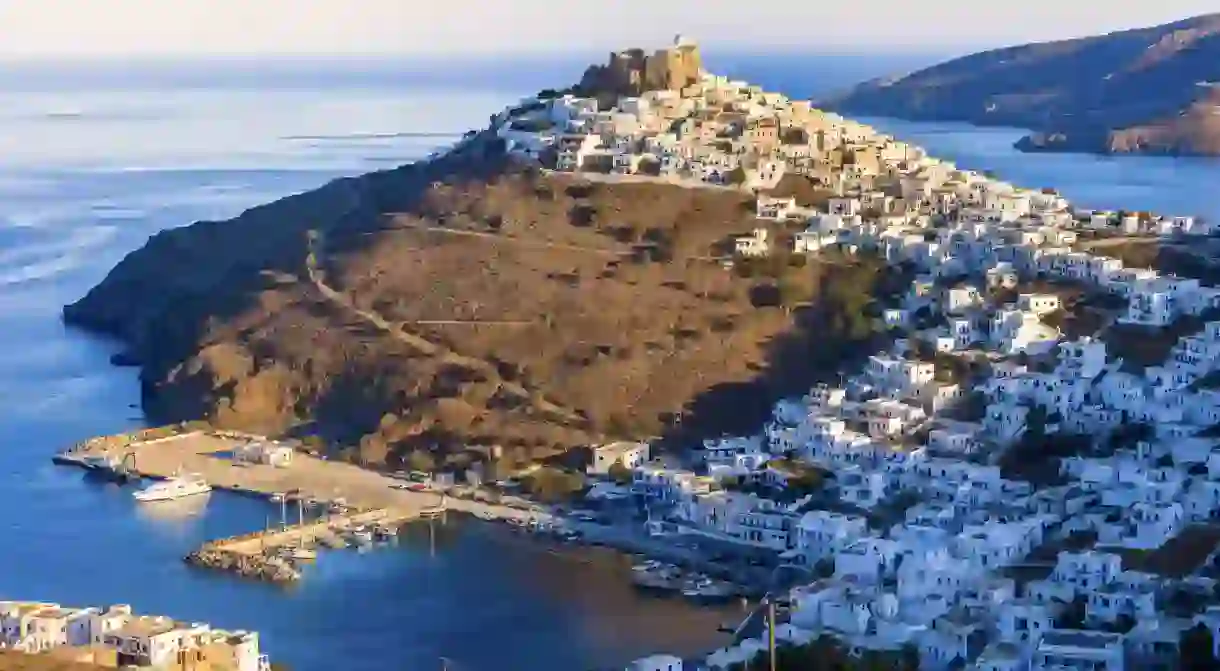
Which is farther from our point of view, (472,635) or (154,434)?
(154,434)

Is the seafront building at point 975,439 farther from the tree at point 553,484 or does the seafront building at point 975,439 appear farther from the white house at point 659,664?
the tree at point 553,484

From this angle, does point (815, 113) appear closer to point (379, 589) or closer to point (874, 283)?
point (874, 283)

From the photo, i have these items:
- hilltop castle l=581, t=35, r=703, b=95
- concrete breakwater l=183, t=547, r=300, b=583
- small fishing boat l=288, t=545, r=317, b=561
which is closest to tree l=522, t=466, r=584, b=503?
small fishing boat l=288, t=545, r=317, b=561

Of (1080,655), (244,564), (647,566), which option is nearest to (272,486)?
(244,564)

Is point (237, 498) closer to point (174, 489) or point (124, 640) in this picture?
point (174, 489)

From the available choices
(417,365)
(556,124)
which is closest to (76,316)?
(556,124)

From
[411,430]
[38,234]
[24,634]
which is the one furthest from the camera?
[38,234]
